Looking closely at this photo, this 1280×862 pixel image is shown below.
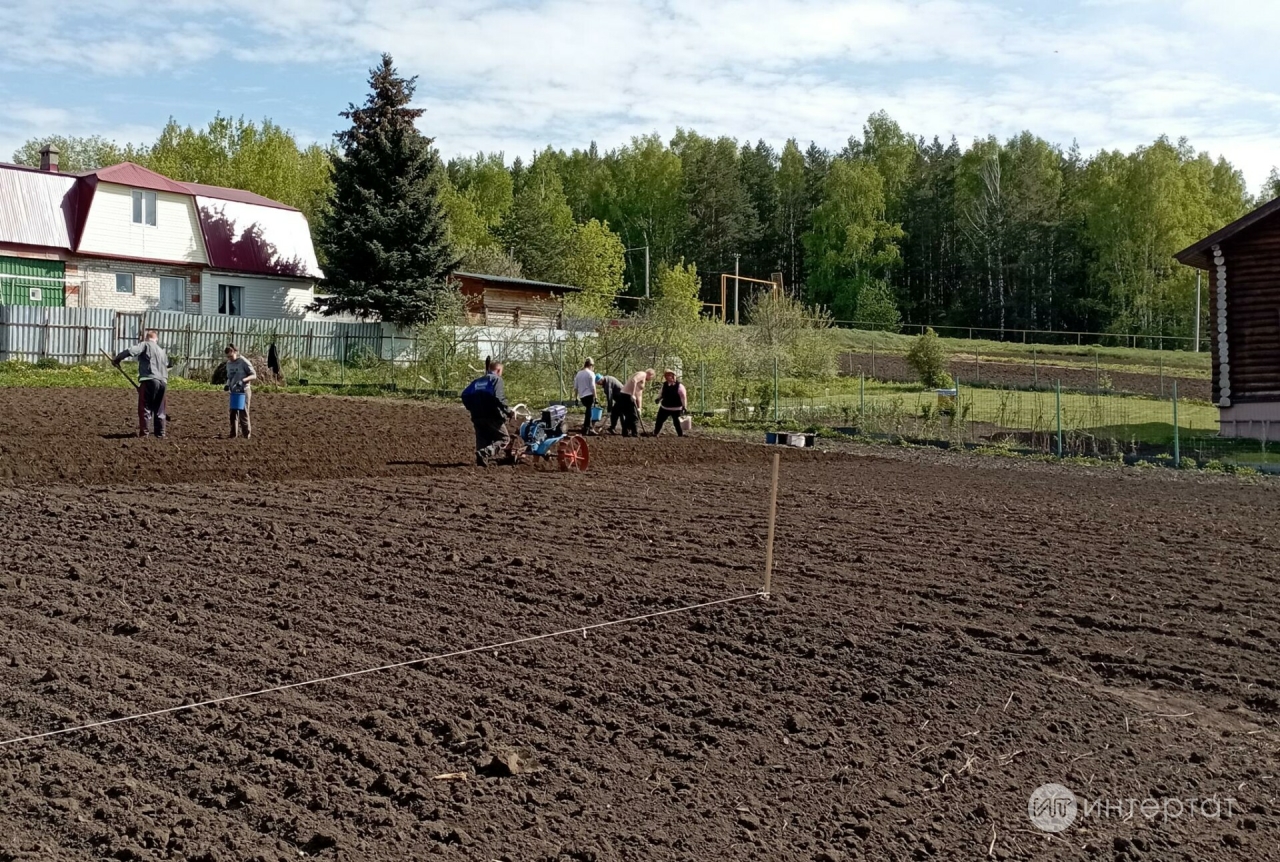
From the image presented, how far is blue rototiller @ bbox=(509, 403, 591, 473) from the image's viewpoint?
1770 centimetres

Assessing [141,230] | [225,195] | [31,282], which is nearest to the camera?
[31,282]

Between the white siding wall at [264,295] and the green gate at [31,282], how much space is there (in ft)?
16.7

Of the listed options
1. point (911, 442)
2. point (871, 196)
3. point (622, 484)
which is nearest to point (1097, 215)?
point (871, 196)

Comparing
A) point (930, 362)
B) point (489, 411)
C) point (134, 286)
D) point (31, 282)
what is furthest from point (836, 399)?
point (31, 282)

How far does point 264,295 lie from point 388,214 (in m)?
8.34

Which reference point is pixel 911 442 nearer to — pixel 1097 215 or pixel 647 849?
pixel 647 849

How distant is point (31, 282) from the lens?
39969mm

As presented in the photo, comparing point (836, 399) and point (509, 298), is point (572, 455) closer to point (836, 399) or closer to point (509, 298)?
point (836, 399)

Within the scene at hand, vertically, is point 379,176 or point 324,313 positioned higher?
point 379,176

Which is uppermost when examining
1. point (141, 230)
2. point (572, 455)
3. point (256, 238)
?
point (256, 238)

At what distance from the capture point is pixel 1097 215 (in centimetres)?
7644

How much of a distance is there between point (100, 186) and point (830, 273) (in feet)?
175

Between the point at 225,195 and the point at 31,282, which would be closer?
the point at 31,282

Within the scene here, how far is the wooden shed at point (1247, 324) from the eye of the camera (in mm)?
27188
